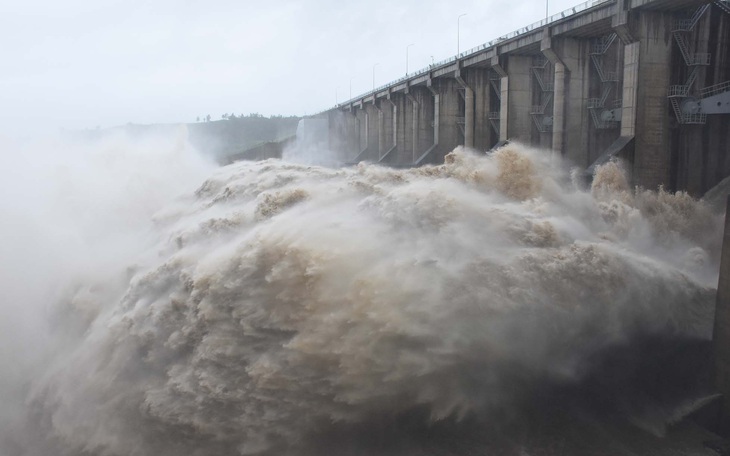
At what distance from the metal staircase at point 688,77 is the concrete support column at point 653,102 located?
0.91 ft

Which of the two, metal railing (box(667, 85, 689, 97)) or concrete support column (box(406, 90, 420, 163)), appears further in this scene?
concrete support column (box(406, 90, 420, 163))

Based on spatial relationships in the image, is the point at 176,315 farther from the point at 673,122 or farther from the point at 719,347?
the point at 673,122

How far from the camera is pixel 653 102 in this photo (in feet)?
69.6

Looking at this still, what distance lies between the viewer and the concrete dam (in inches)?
829

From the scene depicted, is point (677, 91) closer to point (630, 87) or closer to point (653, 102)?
point (653, 102)

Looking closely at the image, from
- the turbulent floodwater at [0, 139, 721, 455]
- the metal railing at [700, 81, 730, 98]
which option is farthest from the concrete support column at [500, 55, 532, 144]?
the turbulent floodwater at [0, 139, 721, 455]

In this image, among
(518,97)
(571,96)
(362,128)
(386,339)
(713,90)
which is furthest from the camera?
(362,128)

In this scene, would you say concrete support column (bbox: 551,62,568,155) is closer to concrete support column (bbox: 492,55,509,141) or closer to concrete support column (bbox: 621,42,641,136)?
concrete support column (bbox: 492,55,509,141)

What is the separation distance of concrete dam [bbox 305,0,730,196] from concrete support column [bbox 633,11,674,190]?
34 mm

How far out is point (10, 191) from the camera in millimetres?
26875

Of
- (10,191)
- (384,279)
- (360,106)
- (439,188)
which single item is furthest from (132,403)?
(360,106)

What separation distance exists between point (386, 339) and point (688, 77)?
16102mm

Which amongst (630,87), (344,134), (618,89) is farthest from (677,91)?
(344,134)

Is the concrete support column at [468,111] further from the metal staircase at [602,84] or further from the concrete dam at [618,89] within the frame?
the metal staircase at [602,84]
